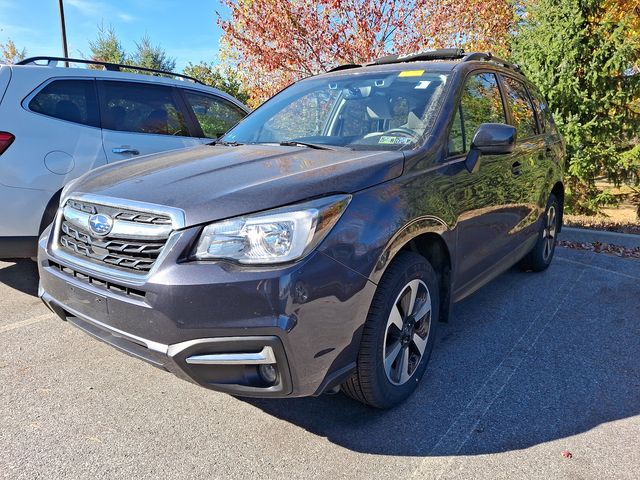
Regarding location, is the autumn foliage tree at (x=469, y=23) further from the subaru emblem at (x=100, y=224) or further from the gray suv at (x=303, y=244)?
the subaru emblem at (x=100, y=224)

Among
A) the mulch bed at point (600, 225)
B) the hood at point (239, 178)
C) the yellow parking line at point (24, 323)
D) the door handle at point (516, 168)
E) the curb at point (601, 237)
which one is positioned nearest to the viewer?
the hood at point (239, 178)

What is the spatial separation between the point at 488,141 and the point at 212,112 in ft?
11.4

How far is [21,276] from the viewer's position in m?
4.74

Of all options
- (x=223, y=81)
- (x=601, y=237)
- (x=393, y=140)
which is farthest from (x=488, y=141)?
(x=223, y=81)

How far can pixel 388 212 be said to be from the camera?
229 cm

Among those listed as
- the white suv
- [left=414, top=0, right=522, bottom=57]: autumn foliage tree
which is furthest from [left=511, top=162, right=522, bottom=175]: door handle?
[left=414, top=0, right=522, bottom=57]: autumn foliage tree

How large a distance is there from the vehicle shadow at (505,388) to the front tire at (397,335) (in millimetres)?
176

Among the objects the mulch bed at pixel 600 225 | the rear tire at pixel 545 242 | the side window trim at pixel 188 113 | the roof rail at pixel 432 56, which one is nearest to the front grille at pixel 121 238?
the roof rail at pixel 432 56

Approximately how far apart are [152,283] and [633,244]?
6.26m

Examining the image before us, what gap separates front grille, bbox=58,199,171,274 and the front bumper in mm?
88

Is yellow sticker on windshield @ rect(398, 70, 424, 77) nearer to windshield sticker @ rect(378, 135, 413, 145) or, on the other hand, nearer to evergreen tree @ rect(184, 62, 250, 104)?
windshield sticker @ rect(378, 135, 413, 145)

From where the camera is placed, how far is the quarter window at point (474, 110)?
9.95 feet

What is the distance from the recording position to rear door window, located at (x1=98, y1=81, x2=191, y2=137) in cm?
457

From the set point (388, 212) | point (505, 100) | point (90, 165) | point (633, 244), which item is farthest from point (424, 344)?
point (633, 244)
